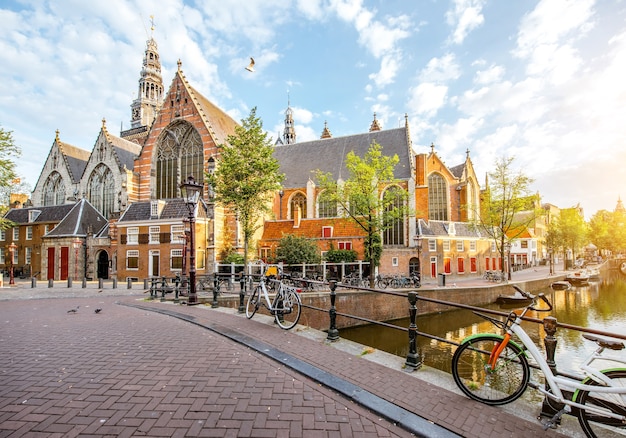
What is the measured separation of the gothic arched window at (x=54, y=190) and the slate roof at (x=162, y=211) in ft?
50.8

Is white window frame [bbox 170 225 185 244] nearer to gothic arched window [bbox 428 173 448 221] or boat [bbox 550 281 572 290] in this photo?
gothic arched window [bbox 428 173 448 221]

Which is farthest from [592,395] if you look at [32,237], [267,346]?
[32,237]

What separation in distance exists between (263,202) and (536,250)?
52.2m

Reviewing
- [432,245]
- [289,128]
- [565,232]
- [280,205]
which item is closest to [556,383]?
[432,245]

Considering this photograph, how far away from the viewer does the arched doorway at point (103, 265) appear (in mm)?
28300

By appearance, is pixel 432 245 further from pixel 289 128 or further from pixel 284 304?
pixel 289 128

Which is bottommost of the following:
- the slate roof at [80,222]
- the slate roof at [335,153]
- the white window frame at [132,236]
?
the white window frame at [132,236]

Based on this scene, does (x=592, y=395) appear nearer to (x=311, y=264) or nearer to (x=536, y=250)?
(x=311, y=264)

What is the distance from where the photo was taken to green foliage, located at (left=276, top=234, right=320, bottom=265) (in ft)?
74.7

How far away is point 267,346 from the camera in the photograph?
5.50m

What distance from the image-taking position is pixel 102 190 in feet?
108

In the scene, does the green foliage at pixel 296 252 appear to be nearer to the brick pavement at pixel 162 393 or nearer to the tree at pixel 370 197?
the tree at pixel 370 197

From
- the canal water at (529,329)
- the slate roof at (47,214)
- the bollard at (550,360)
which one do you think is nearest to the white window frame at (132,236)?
the slate roof at (47,214)

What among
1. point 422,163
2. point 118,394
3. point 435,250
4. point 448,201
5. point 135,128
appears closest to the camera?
point 118,394
